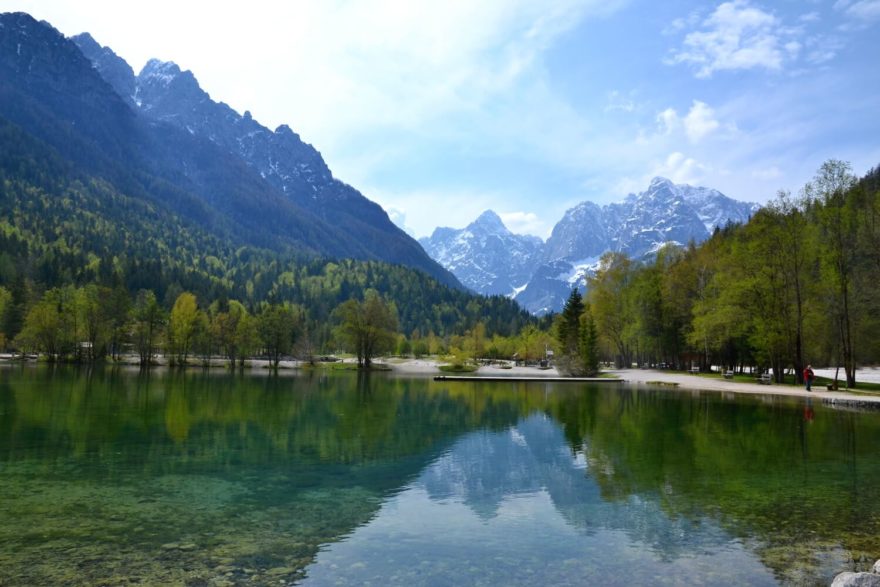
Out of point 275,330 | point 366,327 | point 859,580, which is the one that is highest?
point 366,327

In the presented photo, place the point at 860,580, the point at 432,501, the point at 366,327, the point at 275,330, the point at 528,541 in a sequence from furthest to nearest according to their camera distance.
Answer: the point at 275,330, the point at 366,327, the point at 432,501, the point at 528,541, the point at 860,580

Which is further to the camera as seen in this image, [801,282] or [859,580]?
[801,282]

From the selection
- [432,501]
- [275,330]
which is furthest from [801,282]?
[275,330]

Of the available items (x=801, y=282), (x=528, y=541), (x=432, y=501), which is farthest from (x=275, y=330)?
(x=528, y=541)

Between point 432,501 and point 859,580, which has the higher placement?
point 859,580

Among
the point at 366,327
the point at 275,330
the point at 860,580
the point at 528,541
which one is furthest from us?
the point at 275,330

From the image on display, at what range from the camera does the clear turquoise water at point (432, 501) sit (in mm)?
11781

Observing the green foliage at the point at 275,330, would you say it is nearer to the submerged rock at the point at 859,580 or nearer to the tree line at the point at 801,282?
the tree line at the point at 801,282

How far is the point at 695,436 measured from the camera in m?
30.1

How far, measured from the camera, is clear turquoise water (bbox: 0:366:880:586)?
11.8 meters

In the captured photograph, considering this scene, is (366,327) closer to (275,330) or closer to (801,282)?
(275,330)

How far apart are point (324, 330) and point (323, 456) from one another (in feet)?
553

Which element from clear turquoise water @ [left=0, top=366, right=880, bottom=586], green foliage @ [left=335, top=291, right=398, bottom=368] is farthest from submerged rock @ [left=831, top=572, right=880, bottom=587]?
green foliage @ [left=335, top=291, right=398, bottom=368]

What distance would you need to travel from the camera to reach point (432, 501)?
57.3ft
